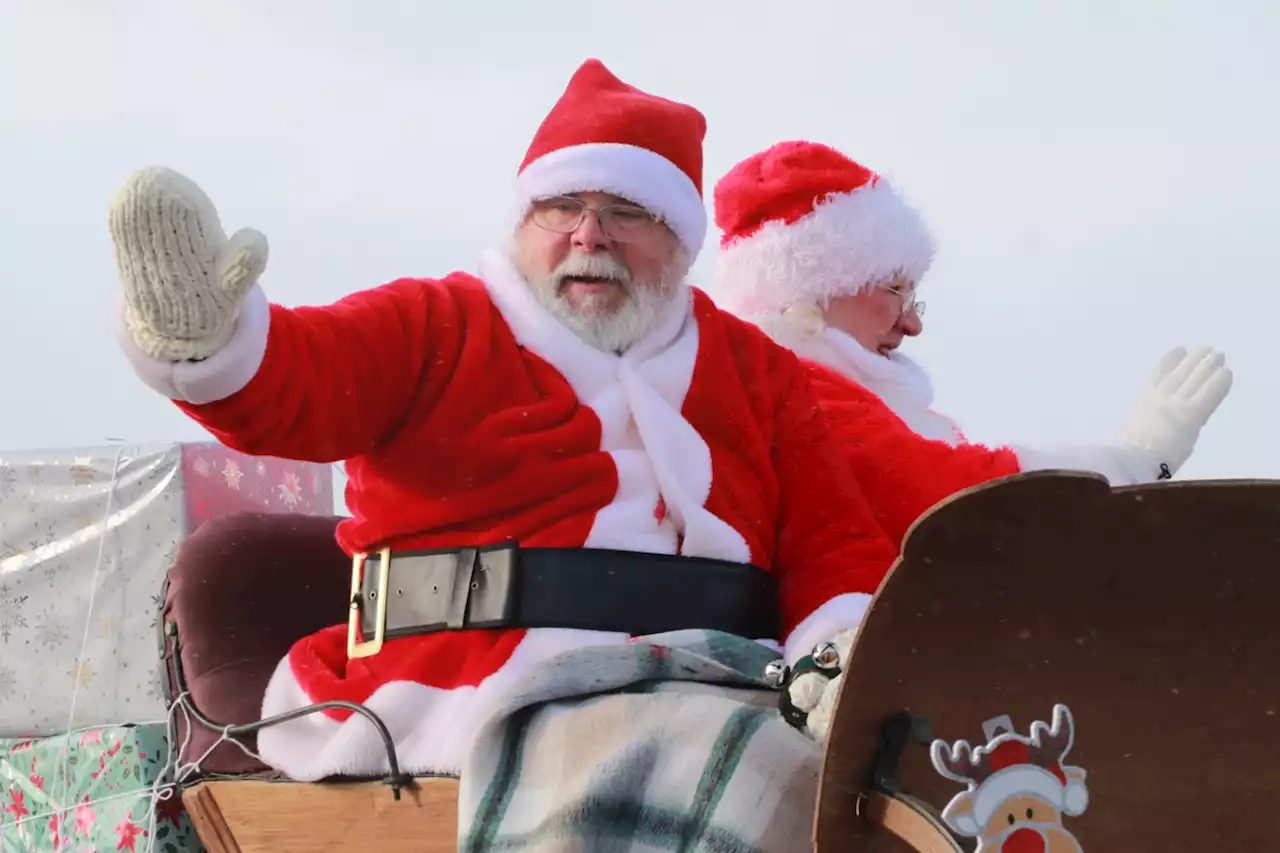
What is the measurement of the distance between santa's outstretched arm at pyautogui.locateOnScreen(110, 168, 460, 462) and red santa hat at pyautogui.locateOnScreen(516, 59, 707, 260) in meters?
0.25

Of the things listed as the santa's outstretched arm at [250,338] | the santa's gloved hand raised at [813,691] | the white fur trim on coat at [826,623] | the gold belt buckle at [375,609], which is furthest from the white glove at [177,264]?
the white fur trim on coat at [826,623]

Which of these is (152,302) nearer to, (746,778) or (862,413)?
(746,778)

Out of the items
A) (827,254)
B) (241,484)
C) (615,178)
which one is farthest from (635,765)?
(241,484)

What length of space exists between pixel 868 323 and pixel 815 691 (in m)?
1.41

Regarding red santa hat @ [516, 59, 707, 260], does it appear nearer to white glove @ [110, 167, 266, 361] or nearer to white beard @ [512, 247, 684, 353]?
white beard @ [512, 247, 684, 353]

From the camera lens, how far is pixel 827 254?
2611 mm

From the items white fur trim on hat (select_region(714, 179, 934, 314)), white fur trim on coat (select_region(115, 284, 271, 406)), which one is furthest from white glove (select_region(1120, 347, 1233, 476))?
white fur trim on coat (select_region(115, 284, 271, 406))

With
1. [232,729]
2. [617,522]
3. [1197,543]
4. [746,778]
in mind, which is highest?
[1197,543]

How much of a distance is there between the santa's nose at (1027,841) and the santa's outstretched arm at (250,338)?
33.5 inches

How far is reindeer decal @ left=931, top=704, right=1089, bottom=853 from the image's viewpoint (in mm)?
1050

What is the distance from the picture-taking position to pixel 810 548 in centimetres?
188

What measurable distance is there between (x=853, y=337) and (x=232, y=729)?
52.9 inches

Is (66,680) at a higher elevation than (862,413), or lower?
lower

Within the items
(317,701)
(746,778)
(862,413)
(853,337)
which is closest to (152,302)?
(317,701)
